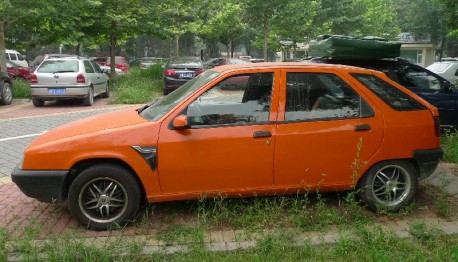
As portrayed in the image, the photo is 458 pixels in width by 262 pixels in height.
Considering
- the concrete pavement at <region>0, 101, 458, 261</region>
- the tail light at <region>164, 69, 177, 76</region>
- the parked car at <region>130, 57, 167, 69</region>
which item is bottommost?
the concrete pavement at <region>0, 101, 458, 261</region>

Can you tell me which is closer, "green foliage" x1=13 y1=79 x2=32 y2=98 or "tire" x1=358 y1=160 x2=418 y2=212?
"tire" x1=358 y1=160 x2=418 y2=212

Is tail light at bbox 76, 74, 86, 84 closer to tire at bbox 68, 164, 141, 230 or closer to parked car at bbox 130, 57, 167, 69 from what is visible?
parked car at bbox 130, 57, 167, 69

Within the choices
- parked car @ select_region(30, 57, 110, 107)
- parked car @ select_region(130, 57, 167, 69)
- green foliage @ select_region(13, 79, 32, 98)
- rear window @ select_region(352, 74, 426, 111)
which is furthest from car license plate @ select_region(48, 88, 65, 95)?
rear window @ select_region(352, 74, 426, 111)

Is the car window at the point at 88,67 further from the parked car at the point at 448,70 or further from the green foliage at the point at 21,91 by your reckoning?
the parked car at the point at 448,70

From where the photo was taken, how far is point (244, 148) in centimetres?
415

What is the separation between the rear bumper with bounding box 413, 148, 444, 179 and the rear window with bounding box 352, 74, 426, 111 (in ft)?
1.53

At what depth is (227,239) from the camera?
3.98 m

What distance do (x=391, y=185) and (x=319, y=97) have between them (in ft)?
Answer: 3.95

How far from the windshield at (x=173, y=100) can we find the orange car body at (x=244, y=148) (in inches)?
3.5

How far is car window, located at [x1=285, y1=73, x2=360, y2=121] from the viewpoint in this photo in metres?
4.35

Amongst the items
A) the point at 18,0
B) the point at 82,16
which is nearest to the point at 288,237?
the point at 18,0

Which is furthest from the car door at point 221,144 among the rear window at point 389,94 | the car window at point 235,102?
the rear window at point 389,94

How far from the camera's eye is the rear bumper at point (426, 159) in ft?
14.8

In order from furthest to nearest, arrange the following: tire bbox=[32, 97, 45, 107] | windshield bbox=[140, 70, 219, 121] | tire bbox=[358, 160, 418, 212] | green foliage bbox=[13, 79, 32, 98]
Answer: green foliage bbox=[13, 79, 32, 98], tire bbox=[32, 97, 45, 107], tire bbox=[358, 160, 418, 212], windshield bbox=[140, 70, 219, 121]
